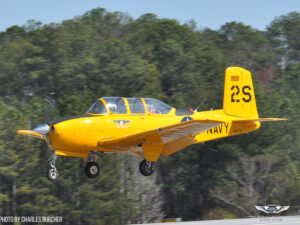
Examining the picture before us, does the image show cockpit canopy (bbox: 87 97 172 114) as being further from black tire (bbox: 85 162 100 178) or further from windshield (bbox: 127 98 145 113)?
black tire (bbox: 85 162 100 178)

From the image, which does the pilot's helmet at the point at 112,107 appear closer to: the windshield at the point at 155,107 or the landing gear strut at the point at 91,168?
the windshield at the point at 155,107

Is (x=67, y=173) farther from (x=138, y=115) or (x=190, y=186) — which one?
(x=138, y=115)

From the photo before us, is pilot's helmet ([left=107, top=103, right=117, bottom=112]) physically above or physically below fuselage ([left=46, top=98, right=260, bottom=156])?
above

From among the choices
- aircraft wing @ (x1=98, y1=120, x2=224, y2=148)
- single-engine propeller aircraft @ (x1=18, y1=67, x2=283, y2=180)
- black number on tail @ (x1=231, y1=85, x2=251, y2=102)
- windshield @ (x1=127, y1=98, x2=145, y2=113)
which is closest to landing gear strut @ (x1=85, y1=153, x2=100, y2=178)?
single-engine propeller aircraft @ (x1=18, y1=67, x2=283, y2=180)

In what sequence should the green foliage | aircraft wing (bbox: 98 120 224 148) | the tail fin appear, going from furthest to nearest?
the green foliage → the tail fin → aircraft wing (bbox: 98 120 224 148)

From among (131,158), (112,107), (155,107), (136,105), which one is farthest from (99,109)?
(131,158)

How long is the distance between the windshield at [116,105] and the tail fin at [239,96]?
430cm

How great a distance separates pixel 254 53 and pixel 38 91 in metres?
25.6

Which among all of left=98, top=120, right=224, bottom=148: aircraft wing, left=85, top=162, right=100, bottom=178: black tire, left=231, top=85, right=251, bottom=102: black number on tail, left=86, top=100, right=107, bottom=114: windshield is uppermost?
left=231, top=85, right=251, bottom=102: black number on tail

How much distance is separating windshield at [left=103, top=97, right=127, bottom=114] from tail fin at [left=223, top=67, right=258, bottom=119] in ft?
14.1

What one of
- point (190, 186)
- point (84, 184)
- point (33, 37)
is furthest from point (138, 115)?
point (33, 37)

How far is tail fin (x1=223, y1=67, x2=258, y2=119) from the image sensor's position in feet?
57.4

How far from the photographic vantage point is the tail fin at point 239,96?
17.5 meters

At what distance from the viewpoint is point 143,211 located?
38.6 metres
